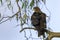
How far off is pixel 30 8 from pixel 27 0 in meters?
0.05

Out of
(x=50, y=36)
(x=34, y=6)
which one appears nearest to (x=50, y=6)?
(x=34, y=6)

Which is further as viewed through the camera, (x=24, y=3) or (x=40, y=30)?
(x=24, y=3)

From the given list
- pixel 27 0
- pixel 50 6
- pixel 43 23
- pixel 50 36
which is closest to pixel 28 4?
pixel 27 0

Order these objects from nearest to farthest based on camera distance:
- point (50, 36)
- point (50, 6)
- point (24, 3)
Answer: point (50, 36)
point (24, 3)
point (50, 6)

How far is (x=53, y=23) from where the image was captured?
2535 millimetres

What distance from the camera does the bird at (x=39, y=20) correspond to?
4.69ft

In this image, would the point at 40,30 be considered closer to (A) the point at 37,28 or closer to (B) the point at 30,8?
(A) the point at 37,28

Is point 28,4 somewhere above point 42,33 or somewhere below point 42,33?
above

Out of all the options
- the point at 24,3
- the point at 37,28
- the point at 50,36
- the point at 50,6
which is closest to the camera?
the point at 50,36

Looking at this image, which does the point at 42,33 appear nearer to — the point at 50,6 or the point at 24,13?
the point at 24,13

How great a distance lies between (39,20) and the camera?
1.52 m

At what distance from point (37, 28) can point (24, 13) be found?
0.16 m

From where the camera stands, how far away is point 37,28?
55.7 inches

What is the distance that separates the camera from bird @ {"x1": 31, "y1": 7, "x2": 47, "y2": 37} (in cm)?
143
